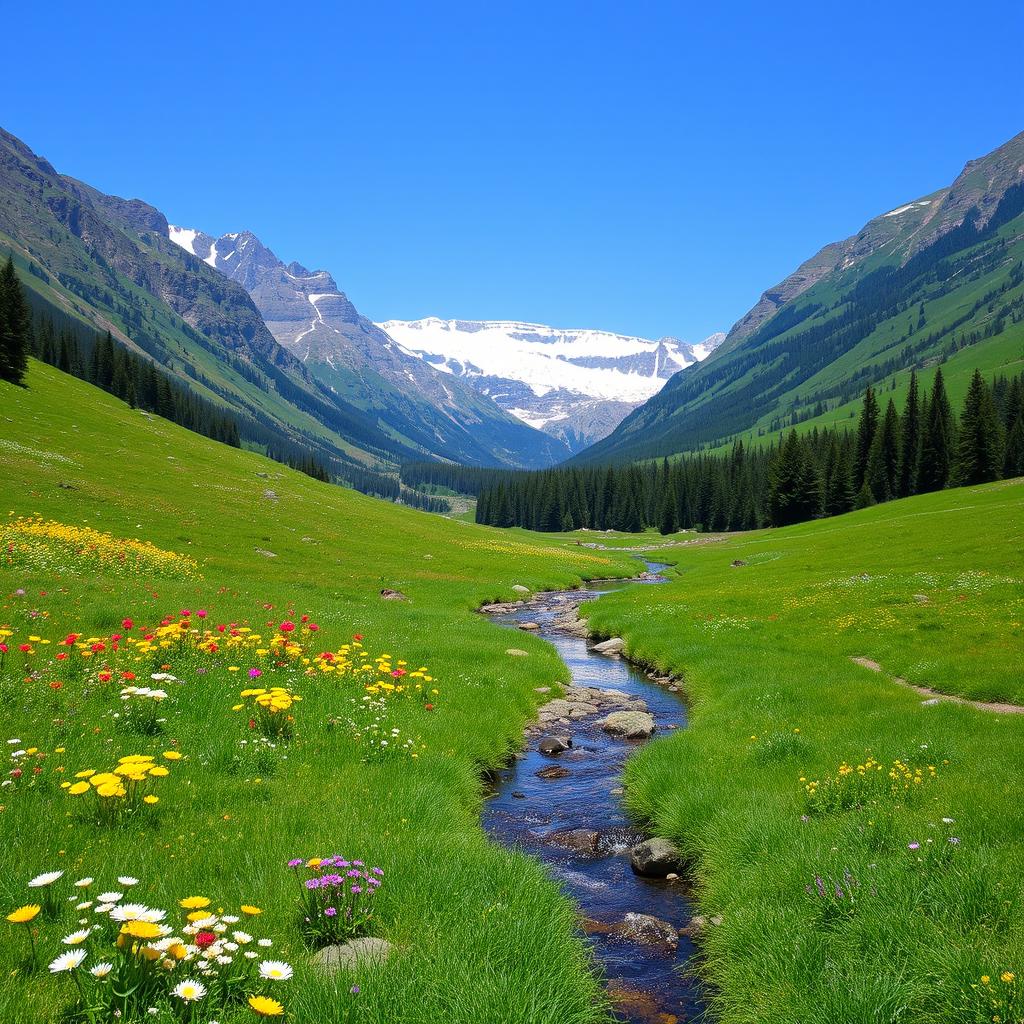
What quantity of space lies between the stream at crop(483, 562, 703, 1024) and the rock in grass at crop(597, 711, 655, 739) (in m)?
0.26

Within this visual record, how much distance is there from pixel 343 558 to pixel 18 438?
31172mm

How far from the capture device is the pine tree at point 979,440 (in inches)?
3639

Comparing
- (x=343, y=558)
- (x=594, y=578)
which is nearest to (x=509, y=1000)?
(x=343, y=558)

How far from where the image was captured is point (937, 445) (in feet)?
335

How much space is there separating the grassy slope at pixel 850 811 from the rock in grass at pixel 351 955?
13.5 feet

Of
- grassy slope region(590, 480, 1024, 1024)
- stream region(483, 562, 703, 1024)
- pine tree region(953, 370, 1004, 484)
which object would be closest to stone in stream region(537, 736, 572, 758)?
stream region(483, 562, 703, 1024)

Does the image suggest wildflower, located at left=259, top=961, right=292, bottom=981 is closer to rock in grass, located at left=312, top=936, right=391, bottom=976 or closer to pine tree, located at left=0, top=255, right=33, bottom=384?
rock in grass, located at left=312, top=936, right=391, bottom=976

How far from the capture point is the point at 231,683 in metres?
13.5

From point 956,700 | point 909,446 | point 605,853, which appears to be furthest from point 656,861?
point 909,446

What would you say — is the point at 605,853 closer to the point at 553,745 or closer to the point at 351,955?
the point at 553,745

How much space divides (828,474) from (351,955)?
418 feet

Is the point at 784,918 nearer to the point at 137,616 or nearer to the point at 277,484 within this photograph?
the point at 137,616

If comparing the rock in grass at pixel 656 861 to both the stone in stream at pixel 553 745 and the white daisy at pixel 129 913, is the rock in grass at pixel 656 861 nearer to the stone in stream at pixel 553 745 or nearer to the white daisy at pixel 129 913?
the stone in stream at pixel 553 745

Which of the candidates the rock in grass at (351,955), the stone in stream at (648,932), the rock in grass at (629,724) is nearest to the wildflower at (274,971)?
the rock in grass at (351,955)
